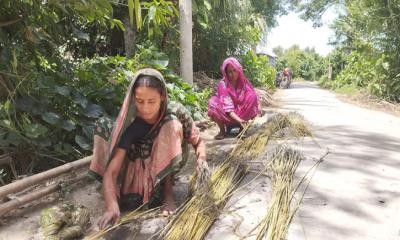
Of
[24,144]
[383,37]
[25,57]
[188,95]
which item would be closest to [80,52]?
[188,95]

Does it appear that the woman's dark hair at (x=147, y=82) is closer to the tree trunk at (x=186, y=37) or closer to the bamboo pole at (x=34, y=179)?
Answer: the bamboo pole at (x=34, y=179)

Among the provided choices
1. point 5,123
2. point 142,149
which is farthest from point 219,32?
point 142,149

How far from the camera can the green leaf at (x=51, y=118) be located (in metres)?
2.99

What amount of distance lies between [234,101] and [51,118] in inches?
92.0

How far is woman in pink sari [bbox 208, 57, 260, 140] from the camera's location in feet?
14.8

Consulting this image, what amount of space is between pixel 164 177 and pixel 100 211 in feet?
1.63

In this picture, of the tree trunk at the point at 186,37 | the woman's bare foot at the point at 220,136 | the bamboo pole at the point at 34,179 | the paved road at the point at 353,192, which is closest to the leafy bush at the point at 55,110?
the bamboo pole at the point at 34,179

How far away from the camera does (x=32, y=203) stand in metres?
2.38

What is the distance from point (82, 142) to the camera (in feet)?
10.2

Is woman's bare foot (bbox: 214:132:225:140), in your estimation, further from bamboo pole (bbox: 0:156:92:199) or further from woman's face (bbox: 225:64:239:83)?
bamboo pole (bbox: 0:156:92:199)

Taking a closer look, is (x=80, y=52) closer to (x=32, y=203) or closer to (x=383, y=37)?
(x=32, y=203)

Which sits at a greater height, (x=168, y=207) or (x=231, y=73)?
(x=231, y=73)

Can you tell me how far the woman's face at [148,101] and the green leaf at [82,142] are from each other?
1.10m

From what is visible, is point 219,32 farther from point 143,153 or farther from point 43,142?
point 143,153
